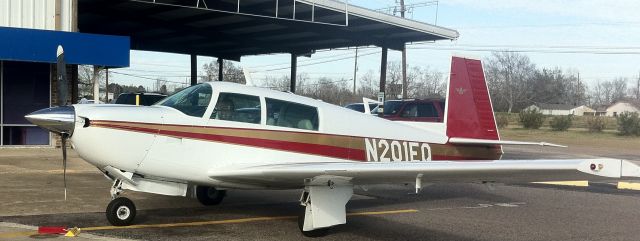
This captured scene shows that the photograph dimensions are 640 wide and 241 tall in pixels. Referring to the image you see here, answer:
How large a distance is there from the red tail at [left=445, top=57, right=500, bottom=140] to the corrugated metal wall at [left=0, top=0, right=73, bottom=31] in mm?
12672

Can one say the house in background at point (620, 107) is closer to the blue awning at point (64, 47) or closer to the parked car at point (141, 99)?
the parked car at point (141, 99)

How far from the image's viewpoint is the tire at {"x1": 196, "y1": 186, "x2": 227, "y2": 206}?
371 inches

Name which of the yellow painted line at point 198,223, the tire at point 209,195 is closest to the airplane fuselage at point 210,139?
the yellow painted line at point 198,223

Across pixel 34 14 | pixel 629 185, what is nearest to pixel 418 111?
pixel 629 185

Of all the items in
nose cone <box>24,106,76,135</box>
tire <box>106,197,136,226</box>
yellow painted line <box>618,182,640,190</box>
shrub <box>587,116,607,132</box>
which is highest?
nose cone <box>24,106,76,135</box>

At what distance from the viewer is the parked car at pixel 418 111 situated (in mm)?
16641

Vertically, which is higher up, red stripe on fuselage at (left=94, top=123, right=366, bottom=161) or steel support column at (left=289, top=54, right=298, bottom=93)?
steel support column at (left=289, top=54, right=298, bottom=93)

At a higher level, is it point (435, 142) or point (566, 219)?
point (435, 142)

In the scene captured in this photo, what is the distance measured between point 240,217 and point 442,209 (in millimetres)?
3572

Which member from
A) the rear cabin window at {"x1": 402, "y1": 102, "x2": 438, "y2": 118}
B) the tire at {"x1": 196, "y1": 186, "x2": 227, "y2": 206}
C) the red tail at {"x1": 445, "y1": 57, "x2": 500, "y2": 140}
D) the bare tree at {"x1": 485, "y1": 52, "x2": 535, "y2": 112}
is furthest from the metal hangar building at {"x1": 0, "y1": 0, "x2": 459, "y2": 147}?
the bare tree at {"x1": 485, "y1": 52, "x2": 535, "y2": 112}

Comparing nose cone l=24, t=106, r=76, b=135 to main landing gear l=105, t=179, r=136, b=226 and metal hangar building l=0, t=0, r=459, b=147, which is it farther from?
metal hangar building l=0, t=0, r=459, b=147

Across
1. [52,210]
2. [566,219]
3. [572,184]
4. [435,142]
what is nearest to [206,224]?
[52,210]

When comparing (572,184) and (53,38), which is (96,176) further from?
(572,184)

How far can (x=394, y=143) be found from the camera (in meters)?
8.75
